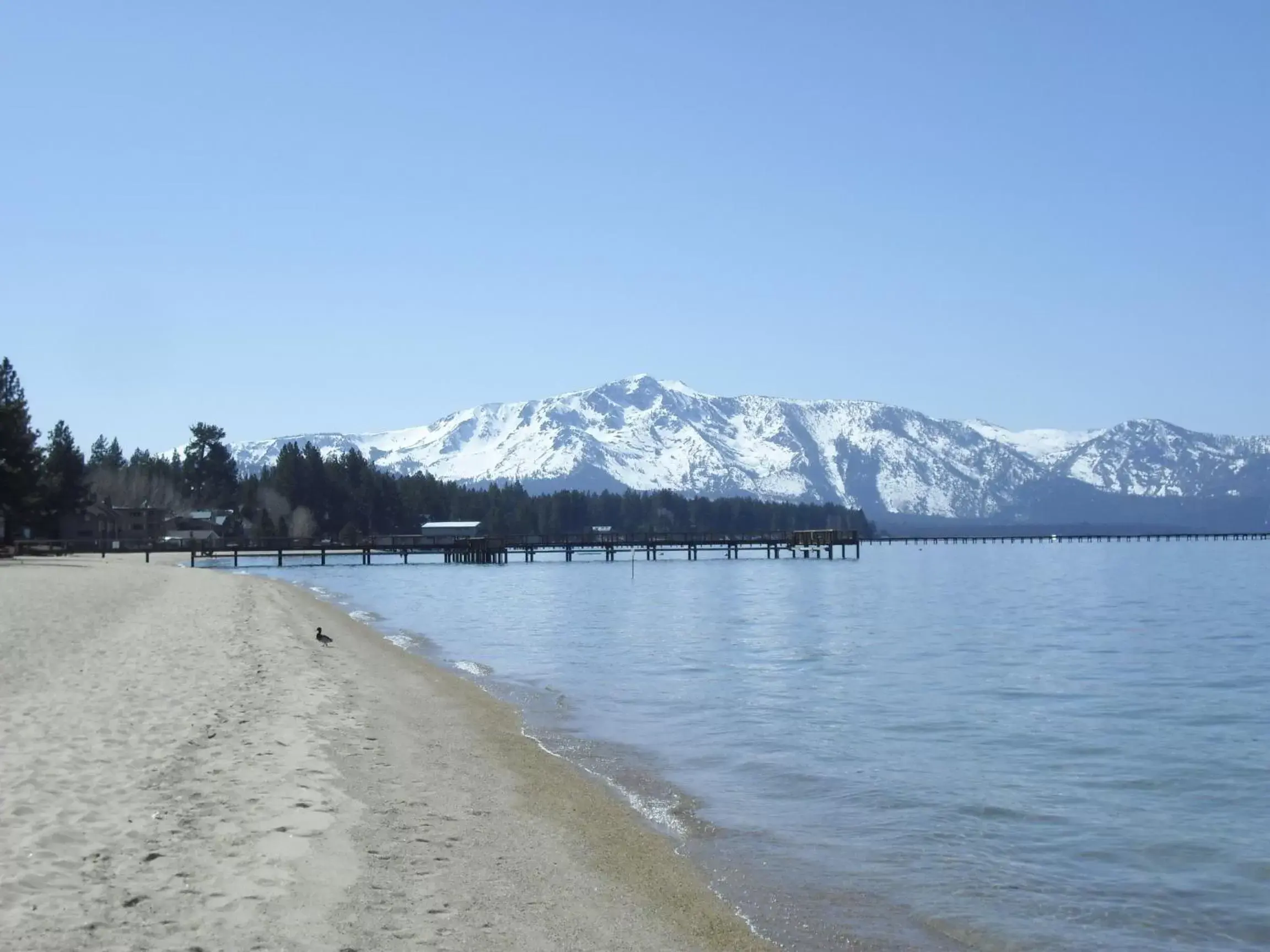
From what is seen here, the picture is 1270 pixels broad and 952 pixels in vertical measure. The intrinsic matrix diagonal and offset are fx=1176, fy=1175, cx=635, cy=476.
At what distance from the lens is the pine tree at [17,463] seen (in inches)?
2628

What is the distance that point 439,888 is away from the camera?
30.1 feet

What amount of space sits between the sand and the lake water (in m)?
1.10

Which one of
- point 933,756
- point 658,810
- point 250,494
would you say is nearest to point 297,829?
point 658,810

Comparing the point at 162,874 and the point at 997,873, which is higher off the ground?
the point at 162,874

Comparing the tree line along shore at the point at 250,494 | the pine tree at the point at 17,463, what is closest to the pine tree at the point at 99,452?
the tree line along shore at the point at 250,494

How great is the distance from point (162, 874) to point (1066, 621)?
42.8m

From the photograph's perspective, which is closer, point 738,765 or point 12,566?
point 738,765

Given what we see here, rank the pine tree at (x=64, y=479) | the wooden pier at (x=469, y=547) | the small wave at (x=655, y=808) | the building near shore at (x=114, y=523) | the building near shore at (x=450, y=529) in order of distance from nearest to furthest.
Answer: the small wave at (x=655, y=808)
the pine tree at (x=64, y=479)
the wooden pier at (x=469, y=547)
the building near shore at (x=114, y=523)
the building near shore at (x=450, y=529)

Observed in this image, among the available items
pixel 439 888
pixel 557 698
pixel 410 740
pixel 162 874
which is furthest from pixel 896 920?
pixel 557 698

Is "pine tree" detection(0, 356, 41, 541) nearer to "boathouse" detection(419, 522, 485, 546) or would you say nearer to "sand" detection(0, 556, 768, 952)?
"sand" detection(0, 556, 768, 952)

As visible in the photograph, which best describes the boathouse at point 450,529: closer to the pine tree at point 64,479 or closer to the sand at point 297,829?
the pine tree at point 64,479

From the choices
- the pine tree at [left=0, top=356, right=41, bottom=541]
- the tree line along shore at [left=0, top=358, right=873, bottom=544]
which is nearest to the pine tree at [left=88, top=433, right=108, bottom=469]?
the tree line along shore at [left=0, top=358, right=873, bottom=544]

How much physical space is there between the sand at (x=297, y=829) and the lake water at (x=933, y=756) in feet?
3.61

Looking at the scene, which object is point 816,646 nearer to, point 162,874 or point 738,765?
point 738,765
